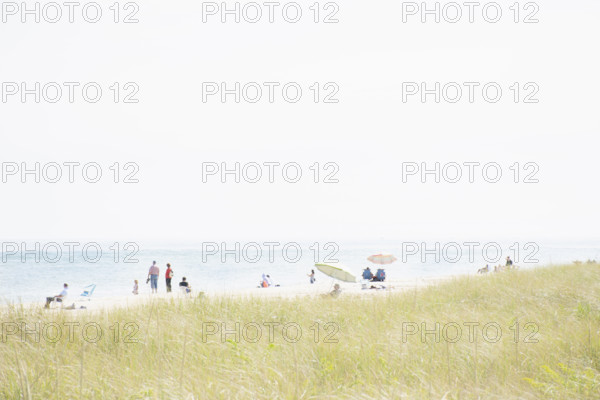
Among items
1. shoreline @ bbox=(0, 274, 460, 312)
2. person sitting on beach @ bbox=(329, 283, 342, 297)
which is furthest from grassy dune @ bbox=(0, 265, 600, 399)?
person sitting on beach @ bbox=(329, 283, 342, 297)

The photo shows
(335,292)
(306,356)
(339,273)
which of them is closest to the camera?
(306,356)

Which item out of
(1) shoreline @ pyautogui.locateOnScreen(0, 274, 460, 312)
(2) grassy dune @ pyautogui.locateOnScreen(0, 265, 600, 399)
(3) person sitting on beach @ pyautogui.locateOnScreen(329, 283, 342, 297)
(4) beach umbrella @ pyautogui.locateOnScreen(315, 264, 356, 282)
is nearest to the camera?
(2) grassy dune @ pyautogui.locateOnScreen(0, 265, 600, 399)

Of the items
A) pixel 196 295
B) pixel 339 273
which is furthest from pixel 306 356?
pixel 339 273

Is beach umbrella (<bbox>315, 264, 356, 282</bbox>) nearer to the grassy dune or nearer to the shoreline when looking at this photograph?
the shoreline

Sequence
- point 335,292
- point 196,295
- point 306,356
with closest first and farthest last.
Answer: point 306,356, point 196,295, point 335,292

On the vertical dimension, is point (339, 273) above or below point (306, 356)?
below

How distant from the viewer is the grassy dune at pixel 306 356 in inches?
171

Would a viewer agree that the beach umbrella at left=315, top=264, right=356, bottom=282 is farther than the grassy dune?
Yes

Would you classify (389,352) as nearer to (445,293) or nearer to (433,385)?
(433,385)

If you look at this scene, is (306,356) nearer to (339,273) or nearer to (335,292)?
(335,292)

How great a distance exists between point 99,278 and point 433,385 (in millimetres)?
55664

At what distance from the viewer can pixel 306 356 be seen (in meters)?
5.58

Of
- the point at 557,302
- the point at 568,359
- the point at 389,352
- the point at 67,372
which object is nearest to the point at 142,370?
the point at 67,372

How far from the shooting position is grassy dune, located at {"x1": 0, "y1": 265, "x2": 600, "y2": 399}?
4.36 m
